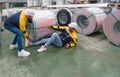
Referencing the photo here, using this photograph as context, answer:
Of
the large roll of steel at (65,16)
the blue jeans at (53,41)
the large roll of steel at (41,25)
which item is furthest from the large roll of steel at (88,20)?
the blue jeans at (53,41)

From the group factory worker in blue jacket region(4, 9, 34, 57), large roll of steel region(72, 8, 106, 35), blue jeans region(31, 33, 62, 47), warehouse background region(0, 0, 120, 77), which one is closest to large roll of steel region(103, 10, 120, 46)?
warehouse background region(0, 0, 120, 77)

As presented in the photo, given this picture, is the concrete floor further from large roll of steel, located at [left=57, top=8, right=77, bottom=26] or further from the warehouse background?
large roll of steel, located at [left=57, top=8, right=77, bottom=26]

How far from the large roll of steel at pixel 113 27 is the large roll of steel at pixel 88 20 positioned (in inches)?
15.7

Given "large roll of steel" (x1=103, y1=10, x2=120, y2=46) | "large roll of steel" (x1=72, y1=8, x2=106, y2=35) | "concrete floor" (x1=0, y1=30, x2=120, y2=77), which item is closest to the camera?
"concrete floor" (x1=0, y1=30, x2=120, y2=77)

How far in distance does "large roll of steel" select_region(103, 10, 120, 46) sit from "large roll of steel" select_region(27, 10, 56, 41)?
132 cm

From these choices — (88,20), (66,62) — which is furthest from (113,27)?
(66,62)

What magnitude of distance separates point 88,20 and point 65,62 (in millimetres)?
1915

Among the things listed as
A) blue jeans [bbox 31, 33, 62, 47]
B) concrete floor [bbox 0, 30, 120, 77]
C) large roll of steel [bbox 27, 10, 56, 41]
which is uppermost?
large roll of steel [bbox 27, 10, 56, 41]

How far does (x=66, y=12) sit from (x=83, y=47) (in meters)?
1.83

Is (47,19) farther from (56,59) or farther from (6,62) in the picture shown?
(6,62)

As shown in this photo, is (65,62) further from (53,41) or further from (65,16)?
(65,16)

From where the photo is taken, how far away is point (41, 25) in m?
3.39

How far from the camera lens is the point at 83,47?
332cm

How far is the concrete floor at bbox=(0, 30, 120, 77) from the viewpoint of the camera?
7.53 feet
